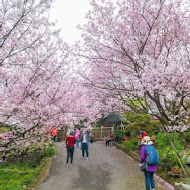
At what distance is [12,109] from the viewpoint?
13.6 ft

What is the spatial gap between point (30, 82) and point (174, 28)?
5.33 metres

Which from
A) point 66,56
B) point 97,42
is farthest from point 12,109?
point 97,42

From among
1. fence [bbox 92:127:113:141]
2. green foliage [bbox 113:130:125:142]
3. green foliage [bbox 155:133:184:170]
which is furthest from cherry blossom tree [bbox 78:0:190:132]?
fence [bbox 92:127:113:141]

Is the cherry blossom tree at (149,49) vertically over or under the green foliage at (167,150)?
over

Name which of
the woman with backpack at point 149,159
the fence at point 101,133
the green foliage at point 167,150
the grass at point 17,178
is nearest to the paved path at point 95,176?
the grass at point 17,178

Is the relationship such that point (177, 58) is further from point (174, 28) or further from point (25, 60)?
point (25, 60)

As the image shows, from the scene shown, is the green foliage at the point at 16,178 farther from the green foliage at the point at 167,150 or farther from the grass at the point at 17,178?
the green foliage at the point at 167,150

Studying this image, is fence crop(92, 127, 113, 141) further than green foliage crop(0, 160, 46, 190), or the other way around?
fence crop(92, 127, 113, 141)

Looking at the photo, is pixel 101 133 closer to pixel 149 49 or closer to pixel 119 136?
pixel 119 136

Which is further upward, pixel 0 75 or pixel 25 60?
pixel 25 60

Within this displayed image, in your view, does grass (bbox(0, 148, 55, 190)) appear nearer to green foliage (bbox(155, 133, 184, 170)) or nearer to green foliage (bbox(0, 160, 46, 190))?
green foliage (bbox(0, 160, 46, 190))

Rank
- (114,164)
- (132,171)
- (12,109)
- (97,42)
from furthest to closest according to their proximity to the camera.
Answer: (114,164)
(132,171)
(97,42)
(12,109)

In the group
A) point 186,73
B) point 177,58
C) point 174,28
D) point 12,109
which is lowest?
point 12,109

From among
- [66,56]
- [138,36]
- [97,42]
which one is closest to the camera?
[66,56]
